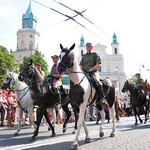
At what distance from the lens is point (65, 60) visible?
22.7ft

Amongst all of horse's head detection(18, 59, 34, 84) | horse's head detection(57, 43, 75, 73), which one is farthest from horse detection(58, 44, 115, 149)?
horse's head detection(18, 59, 34, 84)

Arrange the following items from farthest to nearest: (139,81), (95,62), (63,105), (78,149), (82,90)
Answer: (139,81) → (63,105) → (95,62) → (82,90) → (78,149)

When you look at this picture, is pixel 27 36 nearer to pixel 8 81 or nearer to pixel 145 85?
pixel 145 85

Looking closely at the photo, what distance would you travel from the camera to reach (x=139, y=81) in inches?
599

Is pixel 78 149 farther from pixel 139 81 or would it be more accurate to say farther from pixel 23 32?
pixel 23 32

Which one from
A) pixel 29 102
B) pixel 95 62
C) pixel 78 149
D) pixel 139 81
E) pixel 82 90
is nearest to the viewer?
pixel 78 149

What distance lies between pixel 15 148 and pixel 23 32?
112843mm

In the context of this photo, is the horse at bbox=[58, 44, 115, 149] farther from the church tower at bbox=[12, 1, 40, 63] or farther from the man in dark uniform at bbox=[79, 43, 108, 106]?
the church tower at bbox=[12, 1, 40, 63]

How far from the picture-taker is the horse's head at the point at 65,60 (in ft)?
22.2

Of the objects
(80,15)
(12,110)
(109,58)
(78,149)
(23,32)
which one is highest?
(23,32)

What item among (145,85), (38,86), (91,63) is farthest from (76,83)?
(145,85)

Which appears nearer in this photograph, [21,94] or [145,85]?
[21,94]

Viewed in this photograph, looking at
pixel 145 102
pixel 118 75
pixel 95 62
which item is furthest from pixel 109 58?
pixel 95 62

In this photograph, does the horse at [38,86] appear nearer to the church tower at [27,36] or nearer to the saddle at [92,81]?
the saddle at [92,81]
